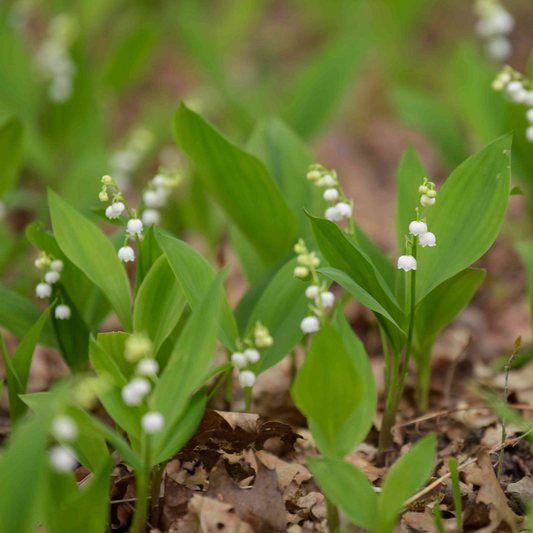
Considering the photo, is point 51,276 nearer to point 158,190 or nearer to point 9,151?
point 158,190

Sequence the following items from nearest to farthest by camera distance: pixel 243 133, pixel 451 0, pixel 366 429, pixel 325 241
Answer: pixel 366 429 < pixel 325 241 < pixel 243 133 < pixel 451 0

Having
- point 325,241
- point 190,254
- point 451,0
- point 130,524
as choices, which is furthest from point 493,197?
point 451,0

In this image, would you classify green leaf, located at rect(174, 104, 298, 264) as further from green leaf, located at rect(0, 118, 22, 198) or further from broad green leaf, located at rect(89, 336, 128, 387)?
green leaf, located at rect(0, 118, 22, 198)

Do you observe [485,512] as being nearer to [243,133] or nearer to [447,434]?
[447,434]

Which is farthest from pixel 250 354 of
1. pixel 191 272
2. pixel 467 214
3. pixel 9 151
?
pixel 9 151

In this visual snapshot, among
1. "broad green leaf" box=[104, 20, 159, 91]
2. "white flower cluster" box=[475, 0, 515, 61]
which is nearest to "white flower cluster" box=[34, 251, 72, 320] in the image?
"white flower cluster" box=[475, 0, 515, 61]

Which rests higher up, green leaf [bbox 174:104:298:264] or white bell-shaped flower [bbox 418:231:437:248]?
green leaf [bbox 174:104:298:264]
